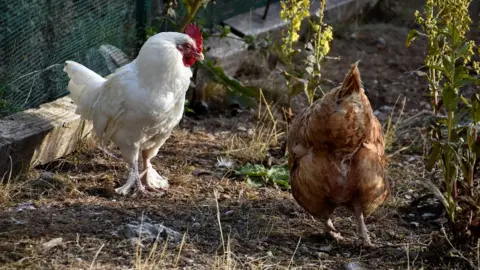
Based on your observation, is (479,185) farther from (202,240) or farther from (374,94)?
(374,94)

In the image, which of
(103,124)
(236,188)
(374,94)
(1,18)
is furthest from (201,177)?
(374,94)

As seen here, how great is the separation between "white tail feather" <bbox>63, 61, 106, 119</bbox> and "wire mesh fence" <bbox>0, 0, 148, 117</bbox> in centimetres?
41

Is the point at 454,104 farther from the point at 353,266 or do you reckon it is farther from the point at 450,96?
the point at 353,266

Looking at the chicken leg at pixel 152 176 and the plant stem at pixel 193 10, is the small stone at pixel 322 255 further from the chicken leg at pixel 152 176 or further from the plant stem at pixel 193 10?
the plant stem at pixel 193 10

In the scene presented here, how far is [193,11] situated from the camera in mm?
6395

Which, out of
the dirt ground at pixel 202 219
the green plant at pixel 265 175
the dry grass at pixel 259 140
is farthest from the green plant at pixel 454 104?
the dry grass at pixel 259 140

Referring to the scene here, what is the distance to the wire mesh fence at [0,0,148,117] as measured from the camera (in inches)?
224

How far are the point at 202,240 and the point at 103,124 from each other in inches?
45.8

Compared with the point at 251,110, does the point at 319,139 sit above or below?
above

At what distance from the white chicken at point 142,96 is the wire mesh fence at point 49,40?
45 cm

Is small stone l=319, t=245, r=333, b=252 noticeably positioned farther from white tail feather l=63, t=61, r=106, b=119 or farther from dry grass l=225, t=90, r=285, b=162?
white tail feather l=63, t=61, r=106, b=119

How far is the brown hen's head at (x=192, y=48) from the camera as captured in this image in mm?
5328

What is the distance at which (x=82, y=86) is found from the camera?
219 inches

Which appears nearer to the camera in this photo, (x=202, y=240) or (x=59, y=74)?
(x=202, y=240)
